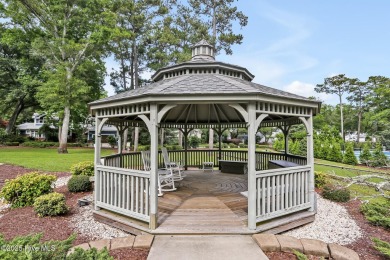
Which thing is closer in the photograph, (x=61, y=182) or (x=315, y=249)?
(x=315, y=249)

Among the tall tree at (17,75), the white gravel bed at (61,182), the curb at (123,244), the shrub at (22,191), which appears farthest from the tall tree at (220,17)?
the tall tree at (17,75)

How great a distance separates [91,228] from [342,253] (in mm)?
4649

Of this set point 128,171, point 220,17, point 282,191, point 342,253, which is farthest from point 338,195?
point 220,17

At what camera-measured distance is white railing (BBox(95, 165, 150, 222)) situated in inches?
164

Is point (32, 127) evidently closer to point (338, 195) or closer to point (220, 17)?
point (220, 17)

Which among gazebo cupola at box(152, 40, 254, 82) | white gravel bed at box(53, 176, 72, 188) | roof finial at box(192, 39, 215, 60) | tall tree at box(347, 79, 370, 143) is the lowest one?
white gravel bed at box(53, 176, 72, 188)

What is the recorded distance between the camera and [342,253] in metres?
3.24

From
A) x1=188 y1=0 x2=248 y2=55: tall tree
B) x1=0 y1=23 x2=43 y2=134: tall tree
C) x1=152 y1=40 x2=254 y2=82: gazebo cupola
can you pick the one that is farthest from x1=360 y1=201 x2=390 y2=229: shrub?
x1=0 y1=23 x2=43 y2=134: tall tree

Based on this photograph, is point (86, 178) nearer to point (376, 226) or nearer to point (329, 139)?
point (376, 226)

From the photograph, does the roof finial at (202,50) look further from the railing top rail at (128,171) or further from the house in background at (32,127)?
the house in background at (32,127)

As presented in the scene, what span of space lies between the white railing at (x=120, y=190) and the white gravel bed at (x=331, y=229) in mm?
3066

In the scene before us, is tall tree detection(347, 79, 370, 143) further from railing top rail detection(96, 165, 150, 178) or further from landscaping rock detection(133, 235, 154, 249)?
landscaping rock detection(133, 235, 154, 249)

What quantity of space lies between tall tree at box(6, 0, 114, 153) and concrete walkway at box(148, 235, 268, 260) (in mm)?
16464

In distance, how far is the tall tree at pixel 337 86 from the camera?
99.8 feet
